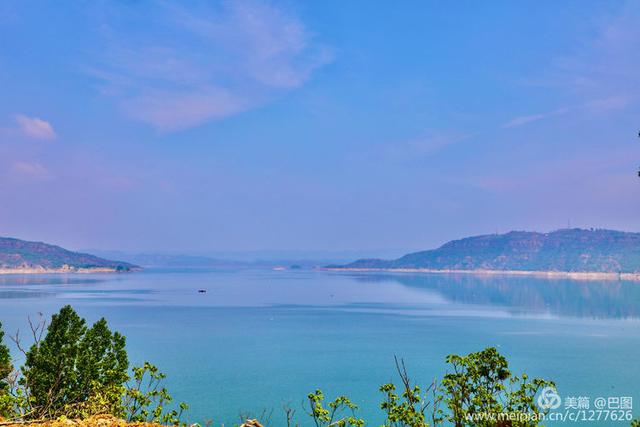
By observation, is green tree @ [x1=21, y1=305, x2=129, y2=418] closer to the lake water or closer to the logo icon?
the lake water

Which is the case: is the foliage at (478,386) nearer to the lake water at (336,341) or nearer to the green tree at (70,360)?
the green tree at (70,360)

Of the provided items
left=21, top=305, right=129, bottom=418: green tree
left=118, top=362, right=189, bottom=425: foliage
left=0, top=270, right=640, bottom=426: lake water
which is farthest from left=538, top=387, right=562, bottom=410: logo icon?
left=21, top=305, right=129, bottom=418: green tree

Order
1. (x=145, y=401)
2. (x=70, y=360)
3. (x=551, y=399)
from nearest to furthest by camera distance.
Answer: (x=145, y=401) < (x=551, y=399) < (x=70, y=360)

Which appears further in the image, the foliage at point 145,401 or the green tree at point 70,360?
the green tree at point 70,360

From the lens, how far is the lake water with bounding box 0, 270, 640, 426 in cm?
3694

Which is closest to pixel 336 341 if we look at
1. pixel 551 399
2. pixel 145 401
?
pixel 551 399

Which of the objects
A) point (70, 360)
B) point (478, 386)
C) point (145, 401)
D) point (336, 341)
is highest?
point (478, 386)

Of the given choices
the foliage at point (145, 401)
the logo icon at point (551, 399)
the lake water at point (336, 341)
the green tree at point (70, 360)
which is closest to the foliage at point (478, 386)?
the logo icon at point (551, 399)

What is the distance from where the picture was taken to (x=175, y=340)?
192ft

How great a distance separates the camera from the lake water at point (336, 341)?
36.9 meters

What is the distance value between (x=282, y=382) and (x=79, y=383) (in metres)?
19.3

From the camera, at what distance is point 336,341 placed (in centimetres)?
5941

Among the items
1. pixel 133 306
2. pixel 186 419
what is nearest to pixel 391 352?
pixel 186 419

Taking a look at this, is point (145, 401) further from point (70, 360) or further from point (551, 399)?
point (70, 360)
